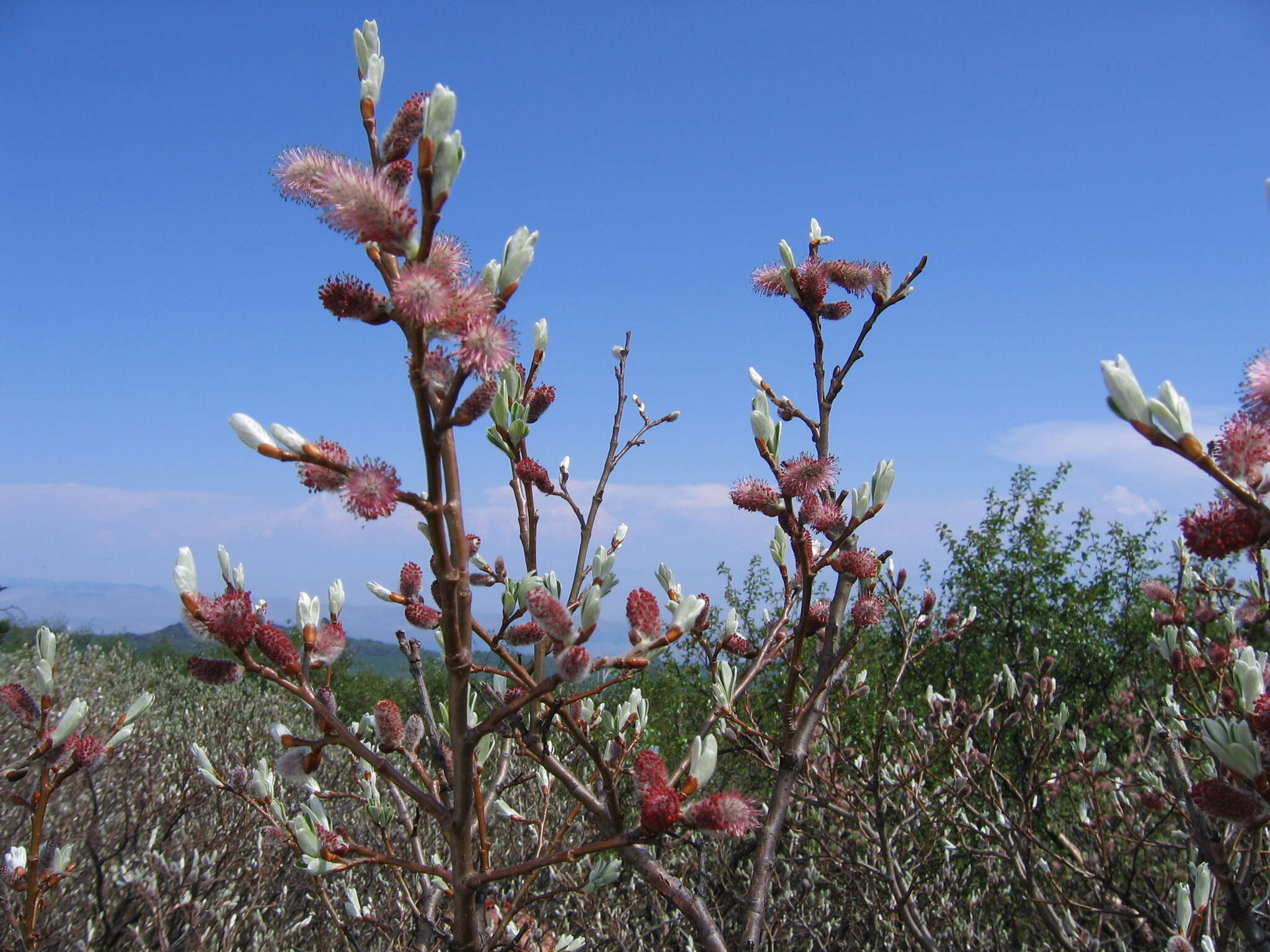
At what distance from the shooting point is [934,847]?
425cm

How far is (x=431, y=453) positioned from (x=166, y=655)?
2230 cm

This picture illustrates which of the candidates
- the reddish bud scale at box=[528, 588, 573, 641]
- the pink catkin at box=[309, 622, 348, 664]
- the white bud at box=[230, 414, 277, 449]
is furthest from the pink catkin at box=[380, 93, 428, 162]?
the pink catkin at box=[309, 622, 348, 664]

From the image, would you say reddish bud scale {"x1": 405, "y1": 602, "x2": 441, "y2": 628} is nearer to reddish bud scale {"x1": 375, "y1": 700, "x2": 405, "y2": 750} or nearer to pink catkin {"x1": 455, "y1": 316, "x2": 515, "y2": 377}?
reddish bud scale {"x1": 375, "y1": 700, "x2": 405, "y2": 750}

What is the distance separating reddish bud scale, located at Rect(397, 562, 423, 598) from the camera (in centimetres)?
170

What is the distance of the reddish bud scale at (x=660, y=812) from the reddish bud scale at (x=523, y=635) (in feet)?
1.81

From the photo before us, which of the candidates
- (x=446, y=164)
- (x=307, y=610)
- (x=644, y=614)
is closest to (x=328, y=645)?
(x=307, y=610)

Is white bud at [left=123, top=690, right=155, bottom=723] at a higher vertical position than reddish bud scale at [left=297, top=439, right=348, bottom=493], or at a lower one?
lower

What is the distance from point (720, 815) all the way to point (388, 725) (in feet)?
2.53

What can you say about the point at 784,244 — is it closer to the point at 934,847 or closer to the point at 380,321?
the point at 380,321

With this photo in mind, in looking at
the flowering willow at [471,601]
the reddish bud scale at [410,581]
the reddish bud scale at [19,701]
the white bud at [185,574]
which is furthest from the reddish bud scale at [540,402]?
the reddish bud scale at [19,701]

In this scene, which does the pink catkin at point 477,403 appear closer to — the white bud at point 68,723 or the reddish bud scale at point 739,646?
the reddish bud scale at point 739,646

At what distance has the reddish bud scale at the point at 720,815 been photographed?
3.57 ft

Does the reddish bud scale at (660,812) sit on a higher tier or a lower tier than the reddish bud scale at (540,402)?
lower

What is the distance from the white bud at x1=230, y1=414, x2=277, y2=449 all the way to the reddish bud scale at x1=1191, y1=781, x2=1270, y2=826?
144cm
